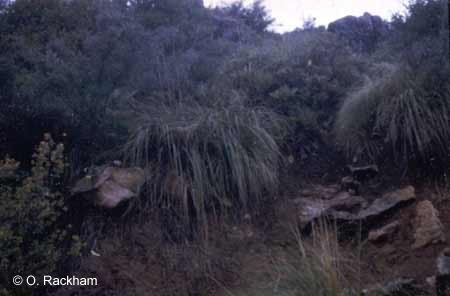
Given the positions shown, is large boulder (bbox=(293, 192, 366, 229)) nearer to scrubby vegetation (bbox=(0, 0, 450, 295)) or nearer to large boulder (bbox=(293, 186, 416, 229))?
large boulder (bbox=(293, 186, 416, 229))

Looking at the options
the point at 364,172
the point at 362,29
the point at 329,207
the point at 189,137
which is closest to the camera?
the point at 329,207

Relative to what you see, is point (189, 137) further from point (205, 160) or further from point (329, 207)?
point (329, 207)

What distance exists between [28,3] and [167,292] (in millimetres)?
7111

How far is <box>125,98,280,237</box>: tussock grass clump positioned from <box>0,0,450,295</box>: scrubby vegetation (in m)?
0.02

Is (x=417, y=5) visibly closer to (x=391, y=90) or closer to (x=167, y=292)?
(x=391, y=90)

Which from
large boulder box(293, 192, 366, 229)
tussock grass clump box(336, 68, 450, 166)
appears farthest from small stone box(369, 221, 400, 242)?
tussock grass clump box(336, 68, 450, 166)

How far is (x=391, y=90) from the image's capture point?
20.5 ft

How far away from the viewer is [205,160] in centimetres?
570

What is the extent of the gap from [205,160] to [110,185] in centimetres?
111

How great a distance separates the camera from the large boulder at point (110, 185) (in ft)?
17.0

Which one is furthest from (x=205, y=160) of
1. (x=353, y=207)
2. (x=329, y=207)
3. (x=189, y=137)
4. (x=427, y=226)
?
(x=427, y=226)

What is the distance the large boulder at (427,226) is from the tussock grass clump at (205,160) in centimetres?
168

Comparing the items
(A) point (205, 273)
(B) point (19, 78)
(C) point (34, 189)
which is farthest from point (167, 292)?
(B) point (19, 78)

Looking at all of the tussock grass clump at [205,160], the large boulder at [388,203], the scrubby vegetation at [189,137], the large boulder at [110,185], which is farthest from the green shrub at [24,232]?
the large boulder at [388,203]
